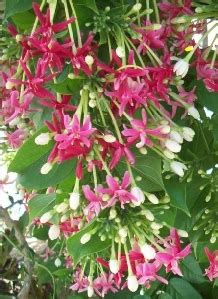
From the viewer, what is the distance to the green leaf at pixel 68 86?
0.48 meters

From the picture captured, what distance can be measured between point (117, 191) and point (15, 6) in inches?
7.1

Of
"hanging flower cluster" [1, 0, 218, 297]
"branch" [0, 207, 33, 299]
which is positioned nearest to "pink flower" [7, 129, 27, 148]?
"hanging flower cluster" [1, 0, 218, 297]

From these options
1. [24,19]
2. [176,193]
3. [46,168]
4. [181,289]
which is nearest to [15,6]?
[24,19]

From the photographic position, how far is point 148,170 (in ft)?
1.70

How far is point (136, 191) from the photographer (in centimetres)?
47

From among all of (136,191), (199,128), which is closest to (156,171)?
(136,191)

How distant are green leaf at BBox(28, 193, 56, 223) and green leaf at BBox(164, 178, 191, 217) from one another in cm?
12

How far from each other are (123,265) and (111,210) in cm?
8

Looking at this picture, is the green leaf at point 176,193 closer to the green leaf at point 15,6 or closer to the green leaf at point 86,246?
the green leaf at point 86,246

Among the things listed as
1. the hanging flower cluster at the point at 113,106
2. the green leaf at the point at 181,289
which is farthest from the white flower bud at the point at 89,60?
the green leaf at the point at 181,289

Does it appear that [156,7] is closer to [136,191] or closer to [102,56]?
[102,56]

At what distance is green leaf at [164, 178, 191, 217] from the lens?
567 millimetres

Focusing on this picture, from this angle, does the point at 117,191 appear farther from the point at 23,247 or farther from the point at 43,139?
the point at 23,247

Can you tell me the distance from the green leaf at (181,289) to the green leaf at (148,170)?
1.50 ft
